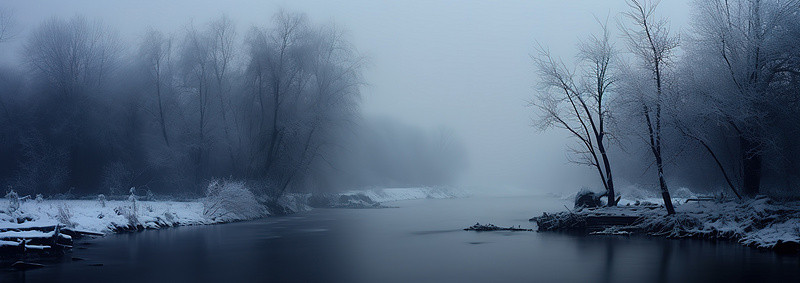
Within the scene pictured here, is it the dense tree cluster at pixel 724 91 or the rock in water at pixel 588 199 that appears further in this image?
the rock in water at pixel 588 199

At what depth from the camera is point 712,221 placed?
22.6 metres

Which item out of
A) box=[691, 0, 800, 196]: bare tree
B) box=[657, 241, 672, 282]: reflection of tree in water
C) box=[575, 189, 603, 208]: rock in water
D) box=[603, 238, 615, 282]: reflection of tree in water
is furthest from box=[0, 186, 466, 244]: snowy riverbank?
box=[691, 0, 800, 196]: bare tree

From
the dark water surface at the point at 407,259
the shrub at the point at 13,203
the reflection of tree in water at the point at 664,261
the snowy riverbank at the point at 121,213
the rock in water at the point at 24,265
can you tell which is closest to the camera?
the reflection of tree in water at the point at 664,261

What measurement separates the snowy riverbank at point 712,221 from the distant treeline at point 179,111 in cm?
2106

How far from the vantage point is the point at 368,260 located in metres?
18.2

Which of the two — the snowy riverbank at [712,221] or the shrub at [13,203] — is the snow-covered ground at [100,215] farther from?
the snowy riverbank at [712,221]

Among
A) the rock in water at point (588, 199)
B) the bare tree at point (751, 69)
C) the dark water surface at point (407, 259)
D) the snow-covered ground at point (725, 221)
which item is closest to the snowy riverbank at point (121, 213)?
the dark water surface at point (407, 259)

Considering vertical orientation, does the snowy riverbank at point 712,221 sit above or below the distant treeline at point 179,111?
below

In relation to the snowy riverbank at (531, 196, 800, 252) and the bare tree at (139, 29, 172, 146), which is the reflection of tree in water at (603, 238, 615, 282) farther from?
the bare tree at (139, 29, 172, 146)

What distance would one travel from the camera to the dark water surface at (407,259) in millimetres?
14414

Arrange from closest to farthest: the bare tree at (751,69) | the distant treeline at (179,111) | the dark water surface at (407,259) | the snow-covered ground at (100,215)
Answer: the dark water surface at (407,259) < the snow-covered ground at (100,215) < the bare tree at (751,69) < the distant treeline at (179,111)

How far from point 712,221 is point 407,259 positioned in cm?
1242

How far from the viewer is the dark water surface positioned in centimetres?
1441

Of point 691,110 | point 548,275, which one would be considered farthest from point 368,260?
point 691,110
